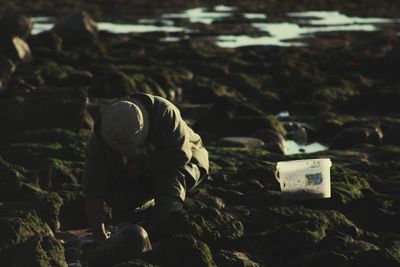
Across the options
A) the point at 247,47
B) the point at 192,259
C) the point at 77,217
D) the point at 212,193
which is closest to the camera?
the point at 192,259

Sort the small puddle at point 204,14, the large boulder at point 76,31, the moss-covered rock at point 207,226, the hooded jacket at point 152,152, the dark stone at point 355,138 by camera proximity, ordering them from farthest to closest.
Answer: the small puddle at point 204,14 < the large boulder at point 76,31 < the dark stone at point 355,138 < the moss-covered rock at point 207,226 < the hooded jacket at point 152,152

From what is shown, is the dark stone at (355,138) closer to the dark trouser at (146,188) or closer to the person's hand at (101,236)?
the dark trouser at (146,188)

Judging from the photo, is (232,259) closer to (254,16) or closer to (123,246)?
(123,246)

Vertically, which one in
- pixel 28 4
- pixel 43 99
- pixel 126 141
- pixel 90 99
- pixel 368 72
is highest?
pixel 126 141

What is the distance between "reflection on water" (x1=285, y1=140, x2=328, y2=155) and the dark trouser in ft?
16.6

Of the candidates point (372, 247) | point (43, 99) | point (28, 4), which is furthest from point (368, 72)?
point (28, 4)

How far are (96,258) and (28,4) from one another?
86.6 ft

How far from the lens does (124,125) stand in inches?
248

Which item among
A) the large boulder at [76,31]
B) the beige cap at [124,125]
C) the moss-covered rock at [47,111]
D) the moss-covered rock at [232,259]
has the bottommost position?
the large boulder at [76,31]

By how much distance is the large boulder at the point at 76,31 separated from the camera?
21.9 m

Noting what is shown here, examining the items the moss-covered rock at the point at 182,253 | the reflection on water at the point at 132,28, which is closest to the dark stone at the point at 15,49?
the reflection on water at the point at 132,28

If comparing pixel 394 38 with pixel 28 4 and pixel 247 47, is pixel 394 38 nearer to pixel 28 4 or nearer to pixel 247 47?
pixel 247 47

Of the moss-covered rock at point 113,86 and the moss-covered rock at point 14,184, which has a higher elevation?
the moss-covered rock at point 14,184

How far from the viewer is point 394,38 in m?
23.9
